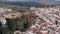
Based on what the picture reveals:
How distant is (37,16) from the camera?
1213 mm

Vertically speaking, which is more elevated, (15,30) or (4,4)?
(4,4)

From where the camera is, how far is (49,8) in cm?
128

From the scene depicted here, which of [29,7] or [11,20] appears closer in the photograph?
[11,20]

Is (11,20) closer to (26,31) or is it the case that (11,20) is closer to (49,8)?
(26,31)

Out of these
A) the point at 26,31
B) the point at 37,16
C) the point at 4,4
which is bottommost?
the point at 26,31

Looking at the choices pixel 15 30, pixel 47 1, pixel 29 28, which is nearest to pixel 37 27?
pixel 29 28

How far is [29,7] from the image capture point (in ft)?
4.13

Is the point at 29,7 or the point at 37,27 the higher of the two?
the point at 29,7

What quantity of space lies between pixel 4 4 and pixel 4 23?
221mm

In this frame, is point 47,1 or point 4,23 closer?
point 4,23

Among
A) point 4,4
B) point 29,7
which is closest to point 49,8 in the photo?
point 29,7

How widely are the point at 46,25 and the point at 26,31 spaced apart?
0.18 metres

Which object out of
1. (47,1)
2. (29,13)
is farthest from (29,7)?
(47,1)

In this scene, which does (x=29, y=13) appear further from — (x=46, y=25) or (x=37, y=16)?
(x=46, y=25)
